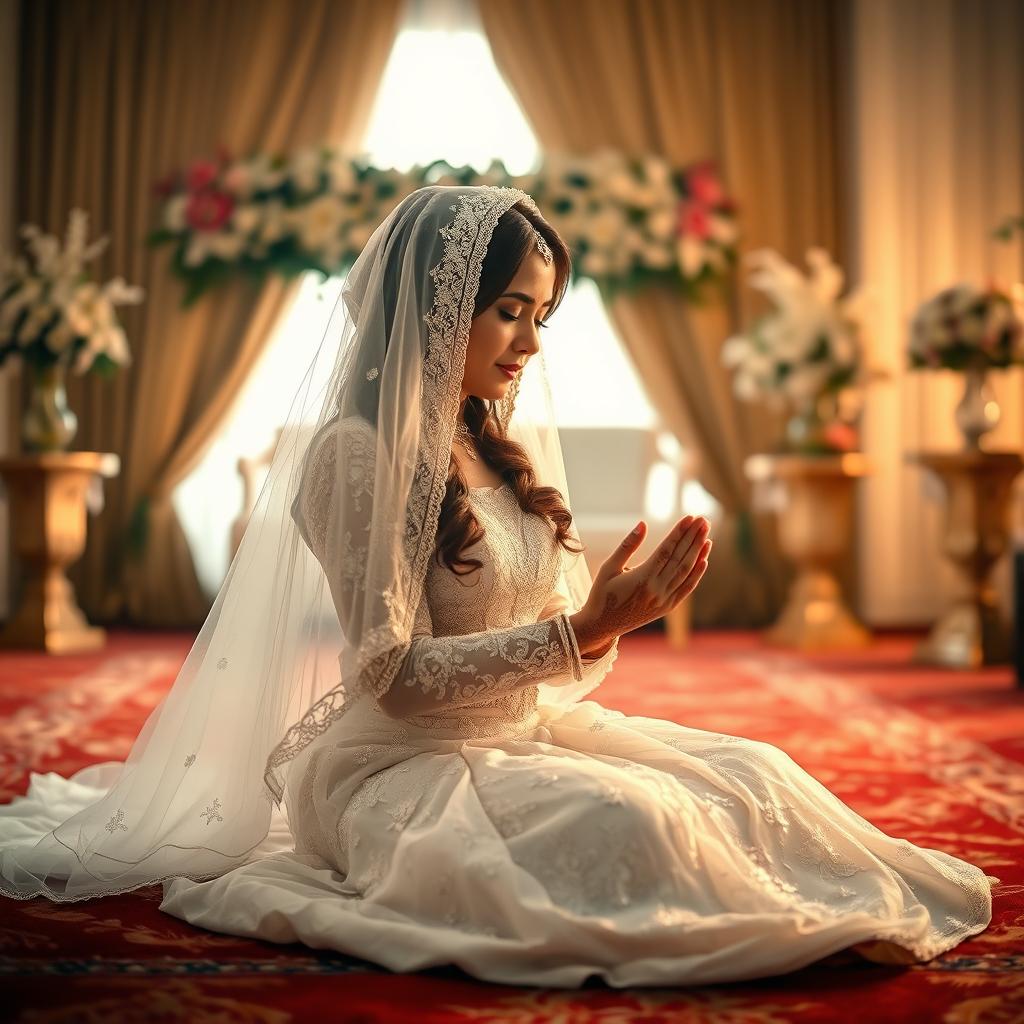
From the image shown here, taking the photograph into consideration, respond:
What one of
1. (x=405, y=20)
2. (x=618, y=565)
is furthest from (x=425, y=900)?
(x=405, y=20)

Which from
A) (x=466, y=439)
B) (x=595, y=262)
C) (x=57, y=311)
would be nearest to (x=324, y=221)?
(x=595, y=262)

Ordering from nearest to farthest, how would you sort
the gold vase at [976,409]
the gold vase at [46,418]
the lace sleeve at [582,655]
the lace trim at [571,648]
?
1. the lace trim at [571,648]
2. the lace sleeve at [582,655]
3. the gold vase at [976,409]
4. the gold vase at [46,418]

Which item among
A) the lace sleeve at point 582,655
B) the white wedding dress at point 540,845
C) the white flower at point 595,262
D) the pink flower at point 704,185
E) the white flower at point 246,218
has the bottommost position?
the white wedding dress at point 540,845

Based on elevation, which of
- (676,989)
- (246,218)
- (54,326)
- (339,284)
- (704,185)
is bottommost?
(676,989)

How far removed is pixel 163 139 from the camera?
7.90 metres

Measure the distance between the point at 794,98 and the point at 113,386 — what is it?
14.0 feet

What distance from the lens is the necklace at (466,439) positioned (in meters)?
2.72

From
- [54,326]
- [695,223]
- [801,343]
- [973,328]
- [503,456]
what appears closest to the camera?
[503,456]

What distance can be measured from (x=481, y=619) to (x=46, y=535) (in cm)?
477

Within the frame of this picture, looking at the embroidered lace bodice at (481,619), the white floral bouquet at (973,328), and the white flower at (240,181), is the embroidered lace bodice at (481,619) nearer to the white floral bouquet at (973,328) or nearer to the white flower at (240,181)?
the white floral bouquet at (973,328)

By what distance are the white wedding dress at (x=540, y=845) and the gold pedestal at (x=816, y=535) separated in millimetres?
4488

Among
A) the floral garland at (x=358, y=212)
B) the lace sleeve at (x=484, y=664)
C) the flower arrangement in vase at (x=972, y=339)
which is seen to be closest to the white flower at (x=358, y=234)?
the floral garland at (x=358, y=212)

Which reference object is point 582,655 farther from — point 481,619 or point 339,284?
point 339,284

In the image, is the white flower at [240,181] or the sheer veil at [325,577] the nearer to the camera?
the sheer veil at [325,577]
